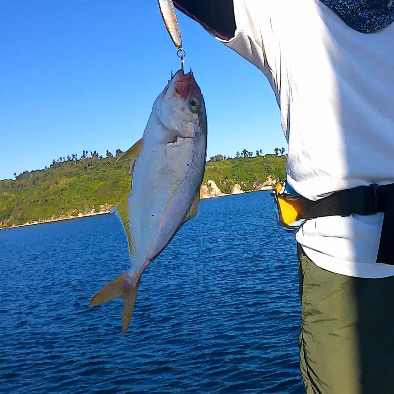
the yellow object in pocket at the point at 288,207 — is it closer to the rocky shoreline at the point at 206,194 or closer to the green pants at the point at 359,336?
the green pants at the point at 359,336

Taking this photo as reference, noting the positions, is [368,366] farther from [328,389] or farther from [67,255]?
[67,255]

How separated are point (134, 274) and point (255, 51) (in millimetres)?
1258

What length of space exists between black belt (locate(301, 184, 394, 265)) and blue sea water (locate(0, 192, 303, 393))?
9870 mm

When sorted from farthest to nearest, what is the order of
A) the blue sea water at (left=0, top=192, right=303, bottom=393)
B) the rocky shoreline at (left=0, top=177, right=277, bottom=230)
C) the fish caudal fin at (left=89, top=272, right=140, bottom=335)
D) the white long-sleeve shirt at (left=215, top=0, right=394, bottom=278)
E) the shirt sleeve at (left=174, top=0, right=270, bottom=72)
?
1. the rocky shoreline at (left=0, top=177, right=277, bottom=230)
2. the blue sea water at (left=0, top=192, right=303, bottom=393)
3. the fish caudal fin at (left=89, top=272, right=140, bottom=335)
4. the shirt sleeve at (left=174, top=0, right=270, bottom=72)
5. the white long-sleeve shirt at (left=215, top=0, right=394, bottom=278)

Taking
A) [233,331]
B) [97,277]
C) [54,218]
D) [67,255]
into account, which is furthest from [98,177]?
[233,331]

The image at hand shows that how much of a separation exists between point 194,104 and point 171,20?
406mm

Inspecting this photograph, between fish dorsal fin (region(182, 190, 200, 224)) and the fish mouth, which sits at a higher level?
the fish mouth

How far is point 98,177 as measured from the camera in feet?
490

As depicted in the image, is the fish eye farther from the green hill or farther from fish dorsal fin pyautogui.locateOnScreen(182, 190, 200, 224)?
the green hill

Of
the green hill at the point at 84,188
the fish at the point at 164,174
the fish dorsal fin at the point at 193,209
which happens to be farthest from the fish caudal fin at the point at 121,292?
the green hill at the point at 84,188

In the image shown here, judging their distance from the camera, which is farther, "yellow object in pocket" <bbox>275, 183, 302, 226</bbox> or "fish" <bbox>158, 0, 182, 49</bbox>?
"yellow object in pocket" <bbox>275, 183, 302, 226</bbox>

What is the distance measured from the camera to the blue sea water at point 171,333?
506 inches

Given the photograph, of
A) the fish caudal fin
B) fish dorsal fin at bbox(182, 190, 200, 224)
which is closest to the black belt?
fish dorsal fin at bbox(182, 190, 200, 224)

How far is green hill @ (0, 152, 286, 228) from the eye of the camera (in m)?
148
